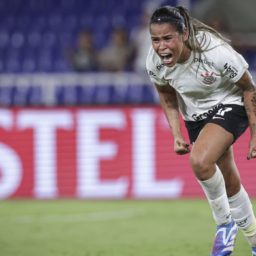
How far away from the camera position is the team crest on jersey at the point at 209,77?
6.67 m

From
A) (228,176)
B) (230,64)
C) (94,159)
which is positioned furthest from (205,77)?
(94,159)

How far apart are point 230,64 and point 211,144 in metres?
0.65

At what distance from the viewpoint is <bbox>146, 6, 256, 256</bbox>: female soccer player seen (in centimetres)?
647

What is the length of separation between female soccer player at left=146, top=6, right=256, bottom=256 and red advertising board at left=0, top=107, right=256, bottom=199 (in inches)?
200

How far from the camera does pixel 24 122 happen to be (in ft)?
40.5

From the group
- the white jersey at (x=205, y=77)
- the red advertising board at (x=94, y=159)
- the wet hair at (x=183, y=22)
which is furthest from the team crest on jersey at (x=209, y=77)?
the red advertising board at (x=94, y=159)

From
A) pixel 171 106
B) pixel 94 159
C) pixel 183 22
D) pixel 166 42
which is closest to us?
pixel 166 42

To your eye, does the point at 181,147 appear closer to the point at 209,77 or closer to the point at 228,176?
the point at 228,176

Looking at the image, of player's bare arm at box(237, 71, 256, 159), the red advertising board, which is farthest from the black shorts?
the red advertising board

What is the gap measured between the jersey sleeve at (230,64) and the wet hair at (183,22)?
0.44 feet

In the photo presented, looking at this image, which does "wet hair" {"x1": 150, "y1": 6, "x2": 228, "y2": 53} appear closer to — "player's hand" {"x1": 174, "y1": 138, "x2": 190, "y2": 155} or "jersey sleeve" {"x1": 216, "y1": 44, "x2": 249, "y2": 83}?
"jersey sleeve" {"x1": 216, "y1": 44, "x2": 249, "y2": 83}

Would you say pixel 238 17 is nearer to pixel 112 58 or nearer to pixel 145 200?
pixel 112 58

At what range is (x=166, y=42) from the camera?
642 cm

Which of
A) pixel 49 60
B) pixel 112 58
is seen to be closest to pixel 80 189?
pixel 112 58
